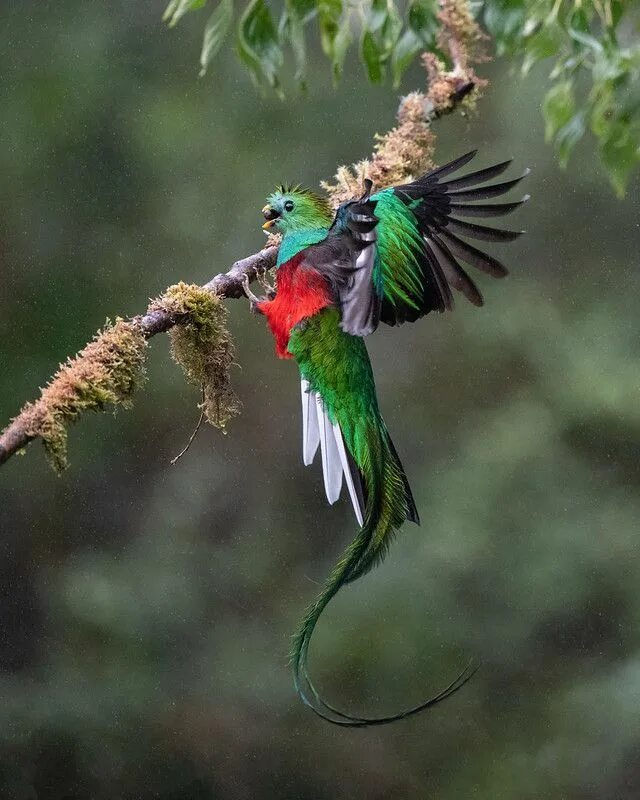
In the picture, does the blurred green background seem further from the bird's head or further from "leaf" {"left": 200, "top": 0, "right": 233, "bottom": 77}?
"leaf" {"left": 200, "top": 0, "right": 233, "bottom": 77}

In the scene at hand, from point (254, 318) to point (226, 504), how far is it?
4.29ft

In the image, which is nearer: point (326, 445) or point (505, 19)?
point (505, 19)

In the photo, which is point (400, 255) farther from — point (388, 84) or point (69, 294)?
point (388, 84)

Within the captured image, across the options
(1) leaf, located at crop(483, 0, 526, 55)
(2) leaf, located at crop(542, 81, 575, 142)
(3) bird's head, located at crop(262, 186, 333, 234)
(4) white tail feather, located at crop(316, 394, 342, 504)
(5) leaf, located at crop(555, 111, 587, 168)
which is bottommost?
(5) leaf, located at crop(555, 111, 587, 168)

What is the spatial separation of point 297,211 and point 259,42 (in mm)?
1138

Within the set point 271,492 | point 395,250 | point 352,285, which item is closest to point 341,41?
point 352,285

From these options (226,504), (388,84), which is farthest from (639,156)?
(226,504)

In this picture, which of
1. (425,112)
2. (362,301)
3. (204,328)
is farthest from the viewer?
(425,112)

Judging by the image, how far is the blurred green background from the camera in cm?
534

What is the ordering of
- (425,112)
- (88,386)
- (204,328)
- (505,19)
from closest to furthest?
(505,19) → (88,386) → (204,328) → (425,112)

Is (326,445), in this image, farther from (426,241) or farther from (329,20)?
(329,20)

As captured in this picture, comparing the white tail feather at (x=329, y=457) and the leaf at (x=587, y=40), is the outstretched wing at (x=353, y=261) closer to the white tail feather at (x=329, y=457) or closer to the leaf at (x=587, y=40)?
the white tail feather at (x=329, y=457)

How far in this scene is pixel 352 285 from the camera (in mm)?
2488

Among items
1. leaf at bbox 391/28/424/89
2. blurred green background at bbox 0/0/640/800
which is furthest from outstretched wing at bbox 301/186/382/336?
blurred green background at bbox 0/0/640/800
